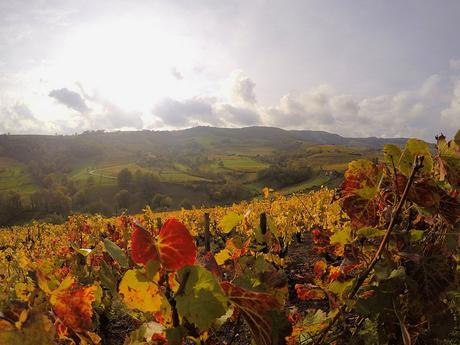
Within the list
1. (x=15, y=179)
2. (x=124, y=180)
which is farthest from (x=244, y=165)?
(x=15, y=179)

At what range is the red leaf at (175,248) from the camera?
810 mm

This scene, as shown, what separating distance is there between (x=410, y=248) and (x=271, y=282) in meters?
0.52

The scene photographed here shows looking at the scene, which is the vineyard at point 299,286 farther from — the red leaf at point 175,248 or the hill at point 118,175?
the hill at point 118,175

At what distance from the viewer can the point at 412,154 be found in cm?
112

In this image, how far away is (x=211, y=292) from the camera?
0.78 m

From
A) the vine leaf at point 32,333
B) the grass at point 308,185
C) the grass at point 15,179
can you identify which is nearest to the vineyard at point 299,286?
the vine leaf at point 32,333

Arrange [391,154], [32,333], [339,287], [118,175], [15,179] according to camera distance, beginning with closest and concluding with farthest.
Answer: [32,333]
[391,154]
[339,287]
[118,175]
[15,179]

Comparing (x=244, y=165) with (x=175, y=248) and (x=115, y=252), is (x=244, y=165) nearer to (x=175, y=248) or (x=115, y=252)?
(x=115, y=252)

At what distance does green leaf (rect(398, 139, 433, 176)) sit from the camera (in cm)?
111

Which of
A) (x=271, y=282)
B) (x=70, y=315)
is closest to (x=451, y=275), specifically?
(x=271, y=282)

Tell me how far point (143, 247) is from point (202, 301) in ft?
0.58

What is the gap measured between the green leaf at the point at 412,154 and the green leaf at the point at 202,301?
2.35 ft

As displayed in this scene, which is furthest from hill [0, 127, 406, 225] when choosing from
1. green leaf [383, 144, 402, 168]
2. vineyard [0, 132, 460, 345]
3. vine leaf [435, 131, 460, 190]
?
green leaf [383, 144, 402, 168]

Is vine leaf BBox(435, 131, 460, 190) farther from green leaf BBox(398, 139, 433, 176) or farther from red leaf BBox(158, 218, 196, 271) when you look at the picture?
red leaf BBox(158, 218, 196, 271)
